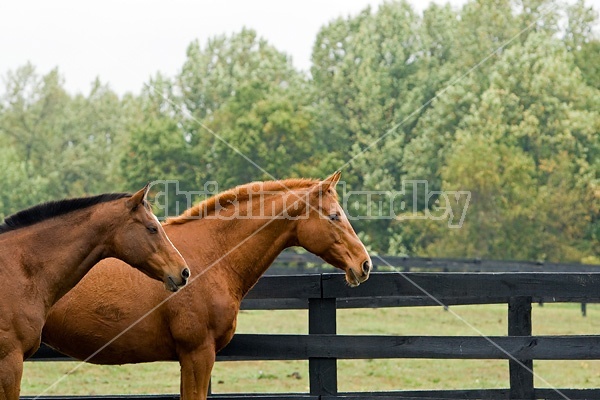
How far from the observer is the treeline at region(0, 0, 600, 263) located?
117 ft

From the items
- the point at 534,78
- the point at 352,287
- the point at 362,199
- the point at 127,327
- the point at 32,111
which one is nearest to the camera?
the point at 127,327

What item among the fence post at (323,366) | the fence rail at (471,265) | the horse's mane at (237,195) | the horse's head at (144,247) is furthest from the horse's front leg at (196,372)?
the fence rail at (471,265)

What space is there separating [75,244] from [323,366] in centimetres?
226

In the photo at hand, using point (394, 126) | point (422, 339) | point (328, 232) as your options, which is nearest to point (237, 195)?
point (328, 232)

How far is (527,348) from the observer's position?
6785mm

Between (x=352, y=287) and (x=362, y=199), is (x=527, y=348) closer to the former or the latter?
(x=352, y=287)

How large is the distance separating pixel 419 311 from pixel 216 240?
15.6 metres

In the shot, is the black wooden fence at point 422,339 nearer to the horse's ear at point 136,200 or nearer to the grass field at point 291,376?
the horse's ear at point 136,200

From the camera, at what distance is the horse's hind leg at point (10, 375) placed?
220 inches

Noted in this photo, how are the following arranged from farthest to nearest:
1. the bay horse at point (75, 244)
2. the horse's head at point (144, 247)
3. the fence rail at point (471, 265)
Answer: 1. the fence rail at point (471, 265)
2. the horse's head at point (144, 247)
3. the bay horse at point (75, 244)

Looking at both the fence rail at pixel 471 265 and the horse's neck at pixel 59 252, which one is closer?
the horse's neck at pixel 59 252

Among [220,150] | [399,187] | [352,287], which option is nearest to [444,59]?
[399,187]

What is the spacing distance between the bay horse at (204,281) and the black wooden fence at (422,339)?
1.16 ft

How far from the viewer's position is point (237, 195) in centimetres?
721
